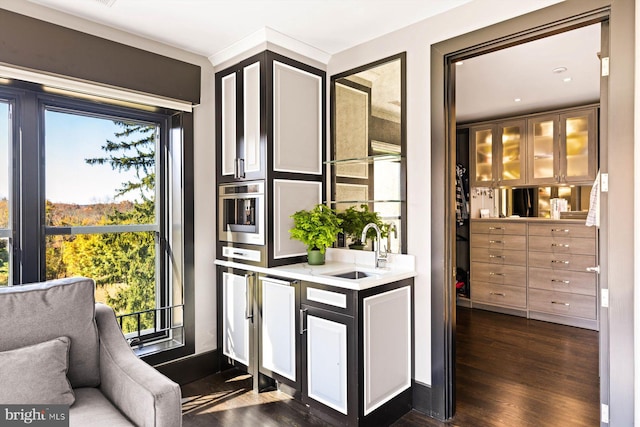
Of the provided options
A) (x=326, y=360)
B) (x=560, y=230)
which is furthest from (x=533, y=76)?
(x=326, y=360)

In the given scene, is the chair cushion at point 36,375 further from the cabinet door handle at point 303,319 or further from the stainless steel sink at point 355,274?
the stainless steel sink at point 355,274

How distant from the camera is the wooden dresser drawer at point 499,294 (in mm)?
4645

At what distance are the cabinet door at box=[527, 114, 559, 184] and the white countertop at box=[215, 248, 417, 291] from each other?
2.94 meters

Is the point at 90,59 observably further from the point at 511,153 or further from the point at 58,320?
the point at 511,153

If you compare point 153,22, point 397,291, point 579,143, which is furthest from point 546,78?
point 153,22

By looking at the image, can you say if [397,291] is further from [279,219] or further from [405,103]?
[405,103]

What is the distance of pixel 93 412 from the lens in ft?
4.98

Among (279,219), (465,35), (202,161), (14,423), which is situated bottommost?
(14,423)

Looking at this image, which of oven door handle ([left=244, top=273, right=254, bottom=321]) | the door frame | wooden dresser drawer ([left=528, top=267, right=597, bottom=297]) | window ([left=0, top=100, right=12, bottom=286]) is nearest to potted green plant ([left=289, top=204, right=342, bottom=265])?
oven door handle ([left=244, top=273, right=254, bottom=321])

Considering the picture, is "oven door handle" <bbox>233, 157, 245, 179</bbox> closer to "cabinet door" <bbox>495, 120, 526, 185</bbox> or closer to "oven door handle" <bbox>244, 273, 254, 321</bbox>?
"oven door handle" <bbox>244, 273, 254, 321</bbox>

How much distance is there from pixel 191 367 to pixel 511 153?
14.2 ft

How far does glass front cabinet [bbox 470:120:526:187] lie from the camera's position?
4.78 m

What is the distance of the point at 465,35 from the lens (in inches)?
92.5

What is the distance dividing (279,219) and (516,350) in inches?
101
